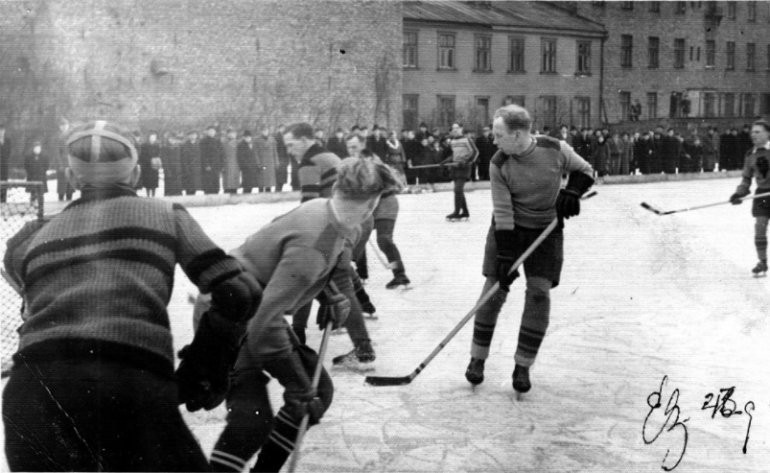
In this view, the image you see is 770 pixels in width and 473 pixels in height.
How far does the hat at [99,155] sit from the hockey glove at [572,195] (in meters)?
2.54

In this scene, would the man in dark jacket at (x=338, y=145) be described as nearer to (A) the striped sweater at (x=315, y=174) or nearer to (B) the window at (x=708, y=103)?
(B) the window at (x=708, y=103)

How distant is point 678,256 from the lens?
888 cm

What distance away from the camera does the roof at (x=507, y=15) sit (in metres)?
7.55

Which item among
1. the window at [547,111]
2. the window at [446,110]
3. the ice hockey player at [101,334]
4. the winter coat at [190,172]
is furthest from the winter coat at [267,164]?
the window at [446,110]

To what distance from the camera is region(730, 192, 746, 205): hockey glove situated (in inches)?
275

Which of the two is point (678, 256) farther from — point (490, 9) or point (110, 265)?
point (110, 265)

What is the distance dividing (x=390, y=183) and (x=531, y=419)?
1572 millimetres

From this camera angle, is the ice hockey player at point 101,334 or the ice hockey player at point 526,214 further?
the ice hockey player at point 526,214

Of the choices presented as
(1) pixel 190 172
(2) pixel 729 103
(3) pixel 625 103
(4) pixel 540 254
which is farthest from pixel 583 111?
(1) pixel 190 172

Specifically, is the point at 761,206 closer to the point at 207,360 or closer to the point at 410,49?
the point at 207,360

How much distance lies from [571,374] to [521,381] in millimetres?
516

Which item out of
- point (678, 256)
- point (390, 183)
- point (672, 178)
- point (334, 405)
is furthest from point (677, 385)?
point (672, 178)

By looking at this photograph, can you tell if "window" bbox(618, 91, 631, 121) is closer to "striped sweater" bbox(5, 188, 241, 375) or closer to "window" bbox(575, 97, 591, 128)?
"window" bbox(575, 97, 591, 128)

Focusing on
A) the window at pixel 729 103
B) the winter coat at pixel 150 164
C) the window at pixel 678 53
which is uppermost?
the window at pixel 678 53
